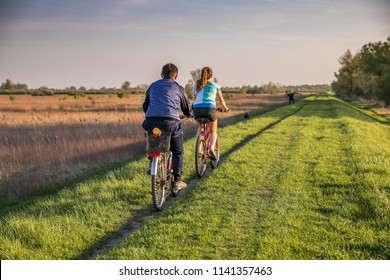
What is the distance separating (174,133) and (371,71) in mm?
59079

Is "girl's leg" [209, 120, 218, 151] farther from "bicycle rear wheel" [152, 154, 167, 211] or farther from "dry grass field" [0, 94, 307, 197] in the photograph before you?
"dry grass field" [0, 94, 307, 197]

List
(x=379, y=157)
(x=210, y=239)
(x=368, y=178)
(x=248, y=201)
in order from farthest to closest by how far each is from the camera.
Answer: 1. (x=379, y=157)
2. (x=368, y=178)
3. (x=248, y=201)
4. (x=210, y=239)

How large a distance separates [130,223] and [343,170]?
5.97 meters

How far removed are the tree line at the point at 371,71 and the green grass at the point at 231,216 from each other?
42381 mm

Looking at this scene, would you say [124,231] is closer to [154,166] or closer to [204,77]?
[154,166]

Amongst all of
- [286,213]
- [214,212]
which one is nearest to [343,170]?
[286,213]

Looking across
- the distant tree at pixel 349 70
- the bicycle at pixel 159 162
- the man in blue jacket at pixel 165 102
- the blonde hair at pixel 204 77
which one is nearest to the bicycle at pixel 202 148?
the blonde hair at pixel 204 77

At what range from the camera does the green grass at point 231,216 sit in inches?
197

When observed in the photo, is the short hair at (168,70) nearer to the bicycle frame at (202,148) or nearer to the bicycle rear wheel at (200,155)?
the bicycle frame at (202,148)

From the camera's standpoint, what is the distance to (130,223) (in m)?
6.30

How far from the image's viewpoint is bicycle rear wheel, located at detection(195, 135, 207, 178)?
358 inches

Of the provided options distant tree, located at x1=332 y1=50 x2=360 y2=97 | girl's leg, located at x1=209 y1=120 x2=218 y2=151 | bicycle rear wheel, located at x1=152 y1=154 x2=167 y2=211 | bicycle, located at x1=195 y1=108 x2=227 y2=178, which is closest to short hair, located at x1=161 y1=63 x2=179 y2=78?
bicycle rear wheel, located at x1=152 y1=154 x2=167 y2=211

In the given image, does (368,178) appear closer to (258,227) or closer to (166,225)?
(258,227)

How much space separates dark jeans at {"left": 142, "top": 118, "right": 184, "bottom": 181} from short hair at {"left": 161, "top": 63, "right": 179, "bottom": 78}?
0.80m
